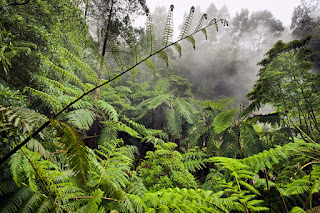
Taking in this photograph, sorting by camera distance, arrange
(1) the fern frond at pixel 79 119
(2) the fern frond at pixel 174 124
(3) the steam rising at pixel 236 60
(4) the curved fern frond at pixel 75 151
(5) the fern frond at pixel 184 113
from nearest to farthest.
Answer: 1. (4) the curved fern frond at pixel 75 151
2. (1) the fern frond at pixel 79 119
3. (2) the fern frond at pixel 174 124
4. (5) the fern frond at pixel 184 113
5. (3) the steam rising at pixel 236 60

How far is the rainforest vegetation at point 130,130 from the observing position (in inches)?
23.6

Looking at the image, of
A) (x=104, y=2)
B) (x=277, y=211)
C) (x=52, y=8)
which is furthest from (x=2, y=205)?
(x=104, y=2)

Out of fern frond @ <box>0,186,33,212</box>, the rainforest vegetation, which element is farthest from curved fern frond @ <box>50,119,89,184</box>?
fern frond @ <box>0,186,33,212</box>

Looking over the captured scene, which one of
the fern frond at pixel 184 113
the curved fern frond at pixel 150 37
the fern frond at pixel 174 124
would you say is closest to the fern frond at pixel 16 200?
the curved fern frond at pixel 150 37

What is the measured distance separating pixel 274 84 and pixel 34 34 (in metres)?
3.95

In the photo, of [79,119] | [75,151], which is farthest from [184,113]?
[75,151]

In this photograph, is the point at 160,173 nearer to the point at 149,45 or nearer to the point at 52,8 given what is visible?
the point at 149,45

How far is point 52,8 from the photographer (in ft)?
6.56

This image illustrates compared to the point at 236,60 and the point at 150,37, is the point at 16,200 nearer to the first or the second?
the point at 150,37

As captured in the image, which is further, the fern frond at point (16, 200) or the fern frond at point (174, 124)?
the fern frond at point (174, 124)

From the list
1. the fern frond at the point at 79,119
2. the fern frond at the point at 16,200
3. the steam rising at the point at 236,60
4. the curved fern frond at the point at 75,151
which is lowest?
the fern frond at the point at 16,200

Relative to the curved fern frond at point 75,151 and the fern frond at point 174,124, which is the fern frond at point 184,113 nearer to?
the fern frond at point 174,124

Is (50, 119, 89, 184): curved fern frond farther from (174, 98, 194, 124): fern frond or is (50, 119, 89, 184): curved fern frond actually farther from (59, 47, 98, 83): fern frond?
(174, 98, 194, 124): fern frond

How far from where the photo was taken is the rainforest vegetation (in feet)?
1.97
